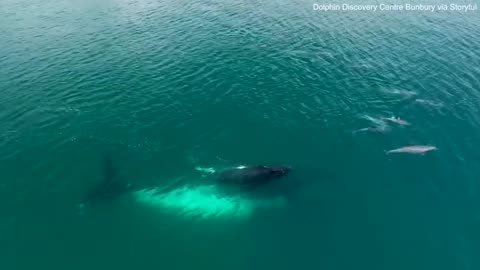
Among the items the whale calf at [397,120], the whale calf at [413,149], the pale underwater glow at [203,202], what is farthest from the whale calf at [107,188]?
the whale calf at [397,120]

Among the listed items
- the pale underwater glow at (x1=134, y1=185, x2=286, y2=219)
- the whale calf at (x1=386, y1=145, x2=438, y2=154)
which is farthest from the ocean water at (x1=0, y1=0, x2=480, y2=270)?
the whale calf at (x1=386, y1=145, x2=438, y2=154)

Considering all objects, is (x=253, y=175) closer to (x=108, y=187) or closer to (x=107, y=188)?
(x=108, y=187)

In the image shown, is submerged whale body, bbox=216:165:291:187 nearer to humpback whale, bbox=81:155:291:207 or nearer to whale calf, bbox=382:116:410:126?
humpback whale, bbox=81:155:291:207

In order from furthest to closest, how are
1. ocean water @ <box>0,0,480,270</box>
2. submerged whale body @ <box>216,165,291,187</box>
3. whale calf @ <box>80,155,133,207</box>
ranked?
submerged whale body @ <box>216,165,291,187</box>, whale calf @ <box>80,155,133,207</box>, ocean water @ <box>0,0,480,270</box>

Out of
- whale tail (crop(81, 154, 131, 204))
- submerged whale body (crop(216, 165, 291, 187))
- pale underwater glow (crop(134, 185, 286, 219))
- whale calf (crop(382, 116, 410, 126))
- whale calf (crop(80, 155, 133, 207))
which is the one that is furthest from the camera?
whale calf (crop(382, 116, 410, 126))

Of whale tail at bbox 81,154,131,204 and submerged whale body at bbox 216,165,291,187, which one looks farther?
submerged whale body at bbox 216,165,291,187

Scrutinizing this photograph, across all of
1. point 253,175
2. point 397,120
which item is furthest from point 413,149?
point 253,175

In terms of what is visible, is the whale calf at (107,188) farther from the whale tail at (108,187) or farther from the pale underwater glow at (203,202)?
the pale underwater glow at (203,202)
